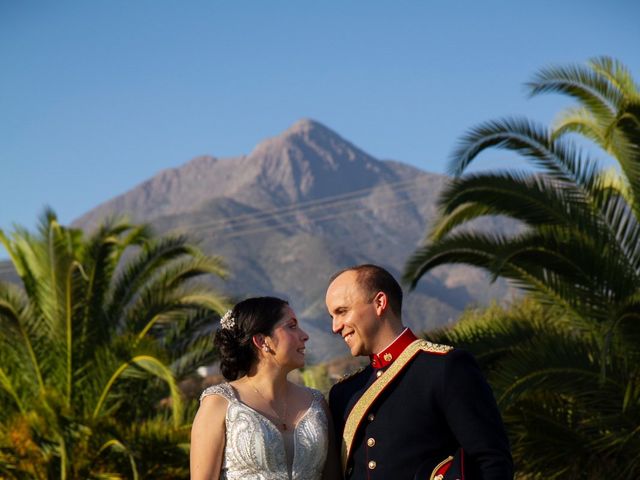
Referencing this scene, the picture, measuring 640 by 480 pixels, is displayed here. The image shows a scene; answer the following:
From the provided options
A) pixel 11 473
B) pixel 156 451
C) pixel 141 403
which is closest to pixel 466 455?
pixel 156 451

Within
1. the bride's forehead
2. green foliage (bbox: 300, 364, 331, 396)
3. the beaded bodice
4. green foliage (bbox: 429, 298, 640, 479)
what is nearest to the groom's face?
the bride's forehead

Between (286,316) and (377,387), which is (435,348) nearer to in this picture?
(377,387)

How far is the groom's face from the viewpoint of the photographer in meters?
4.28

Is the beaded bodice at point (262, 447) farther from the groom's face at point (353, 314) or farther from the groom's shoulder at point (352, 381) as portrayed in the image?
the groom's face at point (353, 314)

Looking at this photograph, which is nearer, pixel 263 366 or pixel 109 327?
pixel 263 366

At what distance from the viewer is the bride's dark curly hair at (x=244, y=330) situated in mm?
4699

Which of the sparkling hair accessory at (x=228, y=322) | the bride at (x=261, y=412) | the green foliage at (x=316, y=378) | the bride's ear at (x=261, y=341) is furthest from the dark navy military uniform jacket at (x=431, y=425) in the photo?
the green foliage at (x=316, y=378)

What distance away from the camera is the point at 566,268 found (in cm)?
1256

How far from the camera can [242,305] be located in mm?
4797

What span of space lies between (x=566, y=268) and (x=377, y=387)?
861 centimetres

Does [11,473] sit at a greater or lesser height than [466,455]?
lesser

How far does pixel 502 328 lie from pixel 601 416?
62.4 inches

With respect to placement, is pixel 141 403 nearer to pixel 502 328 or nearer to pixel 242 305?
pixel 502 328

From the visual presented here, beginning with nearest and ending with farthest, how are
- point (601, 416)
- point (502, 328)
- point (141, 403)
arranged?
point (601, 416) → point (502, 328) → point (141, 403)
